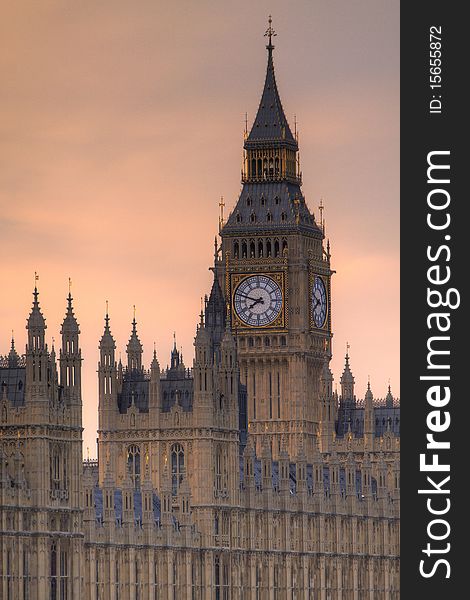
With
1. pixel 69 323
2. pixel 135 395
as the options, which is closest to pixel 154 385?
pixel 135 395

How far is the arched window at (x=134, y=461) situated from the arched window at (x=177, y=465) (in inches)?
97.6

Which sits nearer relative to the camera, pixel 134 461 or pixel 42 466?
pixel 42 466

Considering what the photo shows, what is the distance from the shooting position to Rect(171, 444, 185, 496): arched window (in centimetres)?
18638

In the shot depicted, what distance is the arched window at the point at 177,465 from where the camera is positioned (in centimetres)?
18638

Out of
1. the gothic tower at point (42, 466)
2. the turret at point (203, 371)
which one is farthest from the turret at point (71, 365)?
the turret at point (203, 371)

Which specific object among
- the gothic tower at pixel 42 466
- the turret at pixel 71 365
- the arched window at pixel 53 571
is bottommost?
the arched window at pixel 53 571

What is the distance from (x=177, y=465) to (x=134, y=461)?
306 cm

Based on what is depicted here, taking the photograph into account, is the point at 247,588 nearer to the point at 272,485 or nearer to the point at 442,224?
the point at 272,485

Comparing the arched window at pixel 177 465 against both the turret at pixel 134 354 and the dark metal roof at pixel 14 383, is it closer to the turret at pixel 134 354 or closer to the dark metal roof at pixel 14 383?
the turret at pixel 134 354

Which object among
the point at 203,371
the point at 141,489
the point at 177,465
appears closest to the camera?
the point at 141,489

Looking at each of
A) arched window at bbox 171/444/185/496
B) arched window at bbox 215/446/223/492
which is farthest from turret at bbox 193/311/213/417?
arched window at bbox 171/444/185/496

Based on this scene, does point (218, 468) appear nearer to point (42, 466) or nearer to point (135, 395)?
point (135, 395)

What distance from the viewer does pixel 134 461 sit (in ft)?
619

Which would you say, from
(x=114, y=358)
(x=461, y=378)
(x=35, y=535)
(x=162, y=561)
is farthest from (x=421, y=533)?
(x=114, y=358)
